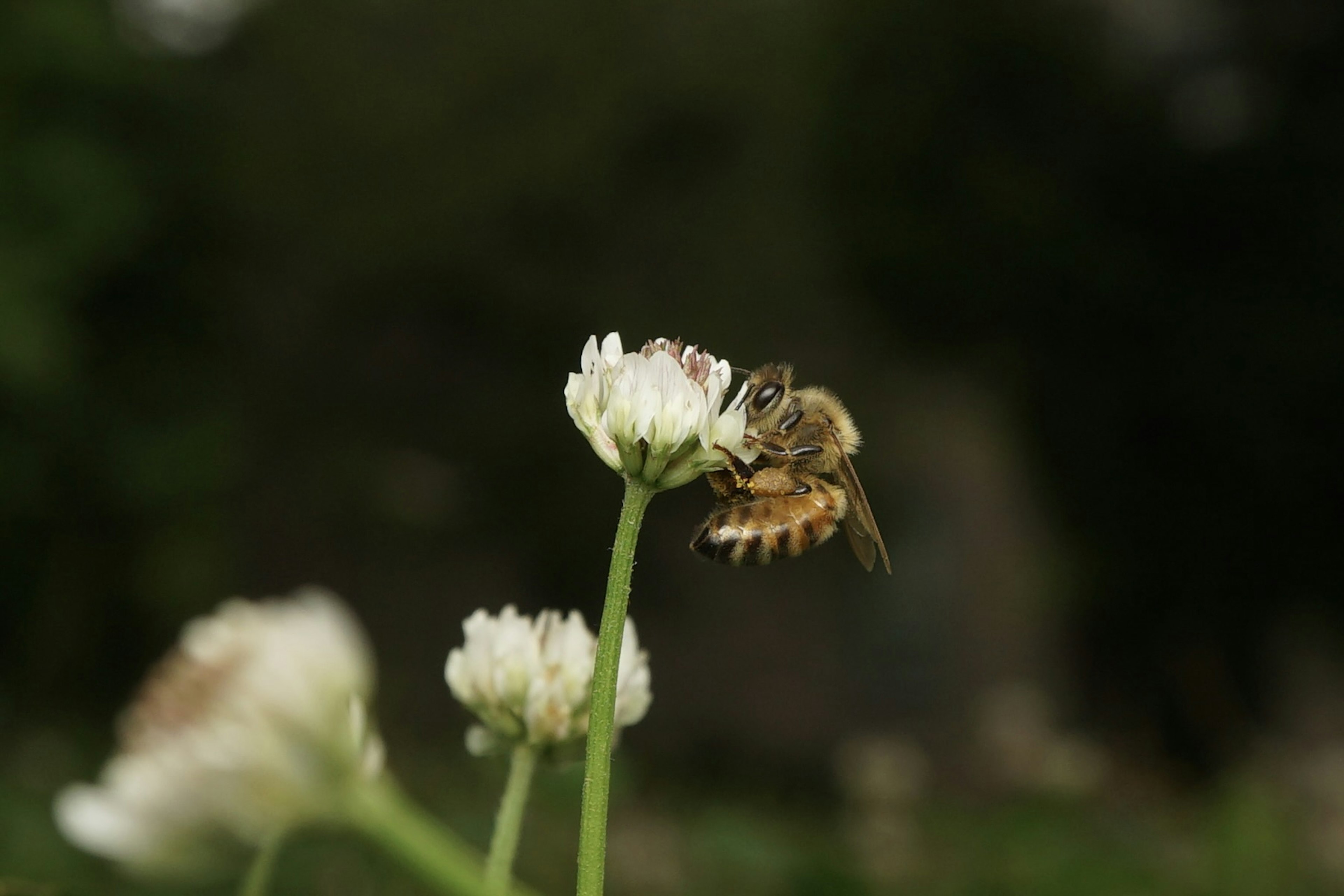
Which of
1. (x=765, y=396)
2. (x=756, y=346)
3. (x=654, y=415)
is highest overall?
(x=756, y=346)

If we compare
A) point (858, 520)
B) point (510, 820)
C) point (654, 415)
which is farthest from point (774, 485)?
point (510, 820)

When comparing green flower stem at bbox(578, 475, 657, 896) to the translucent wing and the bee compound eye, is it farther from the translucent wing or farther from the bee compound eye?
the translucent wing

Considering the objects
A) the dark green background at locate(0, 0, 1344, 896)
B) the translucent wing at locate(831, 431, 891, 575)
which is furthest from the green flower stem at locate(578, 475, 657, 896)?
the dark green background at locate(0, 0, 1344, 896)

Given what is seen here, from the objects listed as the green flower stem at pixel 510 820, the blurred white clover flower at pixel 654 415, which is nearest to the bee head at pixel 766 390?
the blurred white clover flower at pixel 654 415

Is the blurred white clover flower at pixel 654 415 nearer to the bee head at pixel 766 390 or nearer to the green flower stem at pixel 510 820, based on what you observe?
the green flower stem at pixel 510 820

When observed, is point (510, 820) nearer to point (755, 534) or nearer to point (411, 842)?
point (411, 842)
